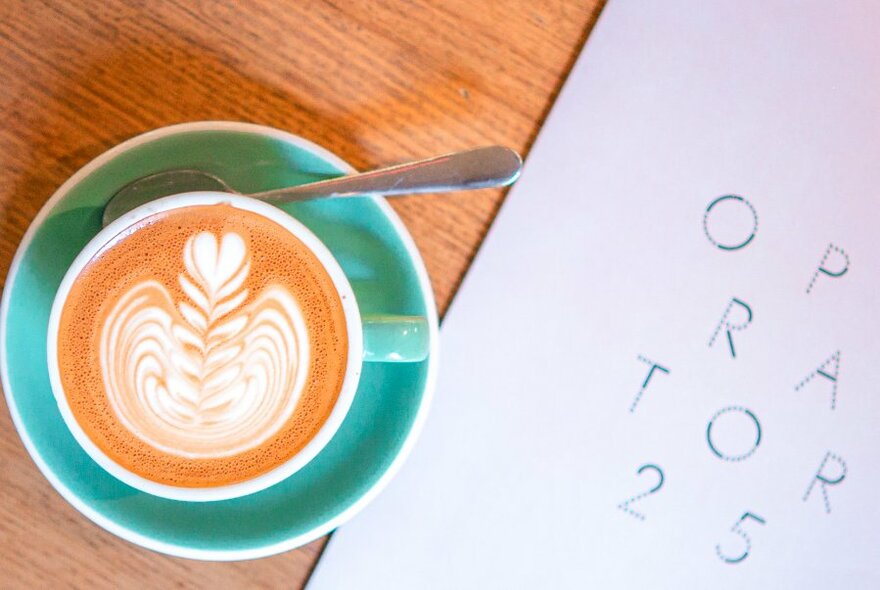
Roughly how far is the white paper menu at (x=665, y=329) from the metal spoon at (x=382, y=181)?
7 cm

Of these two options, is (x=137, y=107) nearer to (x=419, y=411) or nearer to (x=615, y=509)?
(x=419, y=411)

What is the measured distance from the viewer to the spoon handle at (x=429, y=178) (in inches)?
25.2

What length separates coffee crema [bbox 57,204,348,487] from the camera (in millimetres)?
616

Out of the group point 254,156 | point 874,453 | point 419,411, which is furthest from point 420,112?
point 874,453

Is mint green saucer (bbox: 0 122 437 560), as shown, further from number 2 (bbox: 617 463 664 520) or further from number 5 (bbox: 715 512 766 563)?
number 5 (bbox: 715 512 766 563)

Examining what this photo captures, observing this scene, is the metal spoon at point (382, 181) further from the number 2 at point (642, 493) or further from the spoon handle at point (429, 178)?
the number 2 at point (642, 493)

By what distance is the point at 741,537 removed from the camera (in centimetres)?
76

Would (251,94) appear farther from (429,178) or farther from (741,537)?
(741,537)

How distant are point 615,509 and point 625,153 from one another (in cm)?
33

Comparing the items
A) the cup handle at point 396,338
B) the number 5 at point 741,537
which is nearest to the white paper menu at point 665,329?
the number 5 at point 741,537

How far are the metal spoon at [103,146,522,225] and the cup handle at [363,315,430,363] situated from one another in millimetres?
108

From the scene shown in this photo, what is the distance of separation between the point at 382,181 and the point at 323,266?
88 mm

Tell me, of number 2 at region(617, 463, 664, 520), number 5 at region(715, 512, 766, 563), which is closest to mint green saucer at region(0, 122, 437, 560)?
number 2 at region(617, 463, 664, 520)

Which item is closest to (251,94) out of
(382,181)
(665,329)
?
(382,181)
